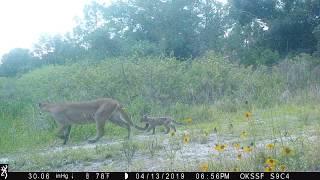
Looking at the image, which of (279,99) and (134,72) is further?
(134,72)

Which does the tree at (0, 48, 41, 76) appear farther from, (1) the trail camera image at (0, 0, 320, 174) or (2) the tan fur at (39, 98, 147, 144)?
(2) the tan fur at (39, 98, 147, 144)

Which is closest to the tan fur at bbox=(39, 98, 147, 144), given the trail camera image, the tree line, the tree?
the trail camera image

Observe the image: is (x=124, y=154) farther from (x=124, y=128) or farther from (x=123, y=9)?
(x=123, y=9)

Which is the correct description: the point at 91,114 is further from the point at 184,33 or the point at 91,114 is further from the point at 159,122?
the point at 184,33

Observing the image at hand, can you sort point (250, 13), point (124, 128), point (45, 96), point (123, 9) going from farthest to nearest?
point (123, 9), point (250, 13), point (45, 96), point (124, 128)

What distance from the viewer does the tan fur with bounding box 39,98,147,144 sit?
11789mm

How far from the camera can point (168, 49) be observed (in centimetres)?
3719

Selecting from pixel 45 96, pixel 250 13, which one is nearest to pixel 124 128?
pixel 45 96

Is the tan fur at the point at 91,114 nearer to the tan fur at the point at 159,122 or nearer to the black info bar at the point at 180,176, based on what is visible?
the tan fur at the point at 159,122

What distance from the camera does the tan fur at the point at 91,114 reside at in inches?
464

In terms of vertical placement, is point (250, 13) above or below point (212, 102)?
above

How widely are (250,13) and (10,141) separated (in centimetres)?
2432

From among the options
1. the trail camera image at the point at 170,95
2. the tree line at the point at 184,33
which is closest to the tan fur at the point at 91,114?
the trail camera image at the point at 170,95

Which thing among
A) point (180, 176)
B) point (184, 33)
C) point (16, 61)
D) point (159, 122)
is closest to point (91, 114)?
point (159, 122)
